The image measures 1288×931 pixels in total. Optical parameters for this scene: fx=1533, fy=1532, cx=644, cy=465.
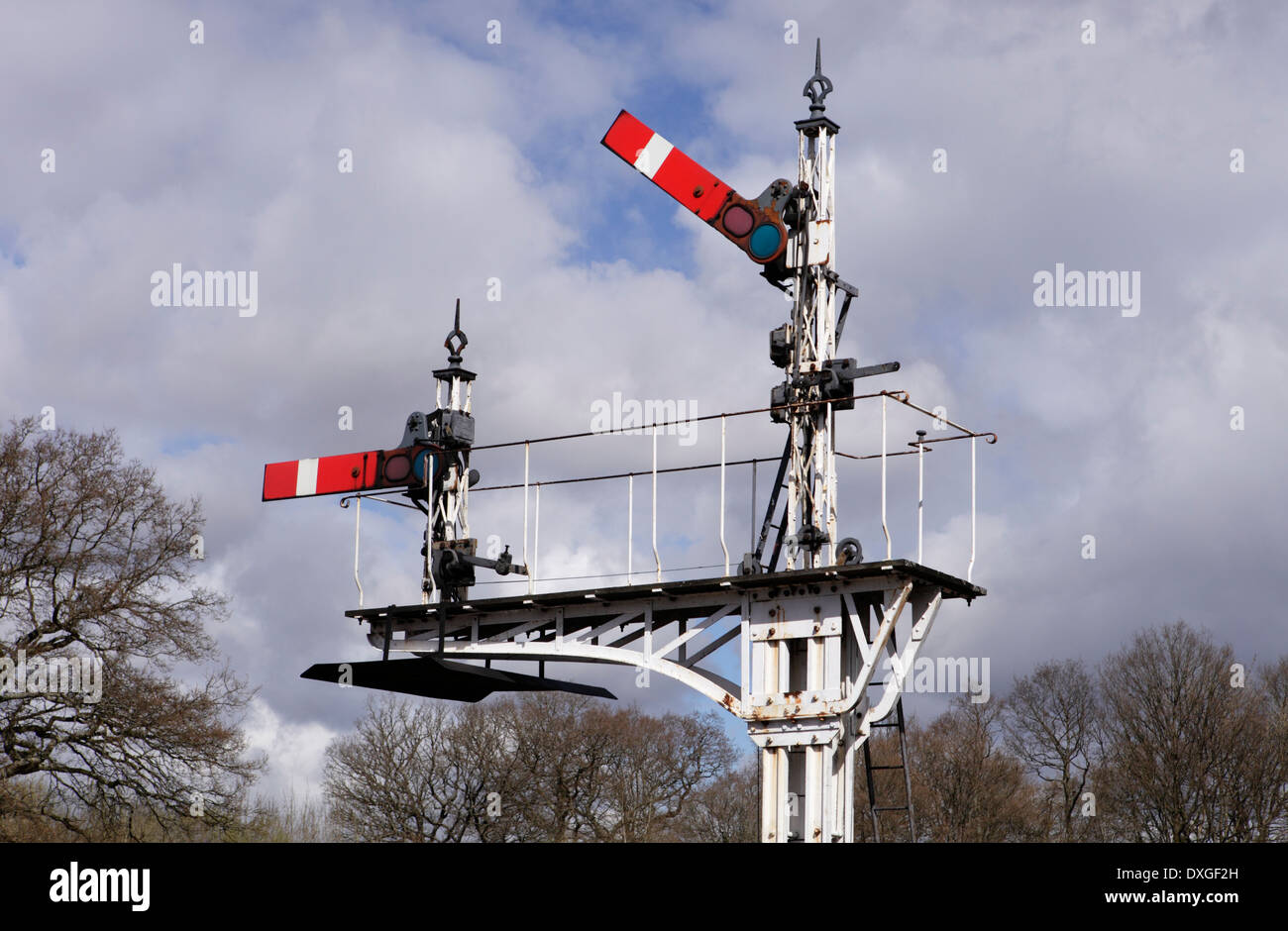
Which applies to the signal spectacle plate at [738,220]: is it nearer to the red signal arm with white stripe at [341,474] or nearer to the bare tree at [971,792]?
the red signal arm with white stripe at [341,474]

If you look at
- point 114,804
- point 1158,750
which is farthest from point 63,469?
point 1158,750

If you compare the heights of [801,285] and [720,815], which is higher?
[801,285]

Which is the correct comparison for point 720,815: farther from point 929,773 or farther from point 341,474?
point 341,474

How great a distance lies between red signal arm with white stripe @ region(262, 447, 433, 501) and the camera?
23.3 metres

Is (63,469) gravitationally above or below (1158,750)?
above

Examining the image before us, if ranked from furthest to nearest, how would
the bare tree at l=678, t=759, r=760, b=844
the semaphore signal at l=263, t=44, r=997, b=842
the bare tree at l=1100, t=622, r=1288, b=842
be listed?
the bare tree at l=678, t=759, r=760, b=844 < the bare tree at l=1100, t=622, r=1288, b=842 < the semaphore signal at l=263, t=44, r=997, b=842

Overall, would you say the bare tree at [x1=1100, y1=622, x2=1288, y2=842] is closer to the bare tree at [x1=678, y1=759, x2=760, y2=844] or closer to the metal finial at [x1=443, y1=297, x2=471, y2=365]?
the bare tree at [x1=678, y1=759, x2=760, y2=844]

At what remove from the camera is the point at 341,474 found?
23625 millimetres

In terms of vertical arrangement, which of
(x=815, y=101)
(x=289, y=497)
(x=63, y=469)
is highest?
(x=815, y=101)

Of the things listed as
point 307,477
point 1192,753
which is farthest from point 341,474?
point 1192,753

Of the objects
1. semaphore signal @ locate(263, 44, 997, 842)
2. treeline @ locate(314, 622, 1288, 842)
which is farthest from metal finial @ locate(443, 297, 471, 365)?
treeline @ locate(314, 622, 1288, 842)

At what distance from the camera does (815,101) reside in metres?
21.1

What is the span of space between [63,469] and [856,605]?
23.3m
